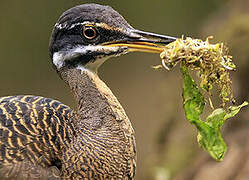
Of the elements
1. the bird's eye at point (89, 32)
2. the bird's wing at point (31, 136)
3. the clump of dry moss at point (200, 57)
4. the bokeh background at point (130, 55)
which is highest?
the bokeh background at point (130, 55)

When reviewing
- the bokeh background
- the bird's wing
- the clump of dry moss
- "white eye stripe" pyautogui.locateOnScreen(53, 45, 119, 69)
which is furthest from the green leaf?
the bokeh background

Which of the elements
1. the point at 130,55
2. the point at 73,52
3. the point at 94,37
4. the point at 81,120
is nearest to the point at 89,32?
the point at 94,37

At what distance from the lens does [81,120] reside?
3598 millimetres

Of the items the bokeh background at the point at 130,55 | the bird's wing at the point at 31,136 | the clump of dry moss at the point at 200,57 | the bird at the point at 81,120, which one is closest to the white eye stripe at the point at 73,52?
the bird at the point at 81,120

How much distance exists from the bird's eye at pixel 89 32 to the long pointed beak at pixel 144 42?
0.10 metres

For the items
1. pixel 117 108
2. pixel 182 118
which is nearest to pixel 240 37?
pixel 182 118

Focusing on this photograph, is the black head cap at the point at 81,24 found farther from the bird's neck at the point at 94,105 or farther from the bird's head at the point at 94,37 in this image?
the bird's neck at the point at 94,105

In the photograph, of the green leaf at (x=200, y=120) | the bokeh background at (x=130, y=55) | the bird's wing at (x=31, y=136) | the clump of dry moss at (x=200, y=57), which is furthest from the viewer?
the bokeh background at (x=130, y=55)

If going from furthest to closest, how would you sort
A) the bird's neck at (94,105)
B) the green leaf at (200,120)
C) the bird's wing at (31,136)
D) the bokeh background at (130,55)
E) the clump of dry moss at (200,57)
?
the bokeh background at (130,55) → the bird's neck at (94,105) → the bird's wing at (31,136) → the green leaf at (200,120) → the clump of dry moss at (200,57)

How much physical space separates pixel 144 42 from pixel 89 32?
0.37 m

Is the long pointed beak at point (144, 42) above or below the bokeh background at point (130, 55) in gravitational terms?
below

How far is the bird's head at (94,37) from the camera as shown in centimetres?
340

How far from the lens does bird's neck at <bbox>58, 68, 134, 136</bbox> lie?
355 cm

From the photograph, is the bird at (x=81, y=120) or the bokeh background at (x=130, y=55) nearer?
Result: the bird at (x=81, y=120)
